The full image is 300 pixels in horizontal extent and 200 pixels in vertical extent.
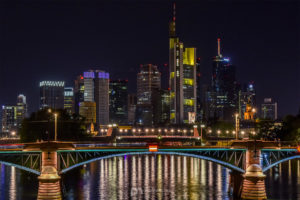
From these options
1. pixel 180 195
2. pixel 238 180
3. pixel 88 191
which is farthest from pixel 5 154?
pixel 238 180

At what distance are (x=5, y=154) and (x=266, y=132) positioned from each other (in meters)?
124

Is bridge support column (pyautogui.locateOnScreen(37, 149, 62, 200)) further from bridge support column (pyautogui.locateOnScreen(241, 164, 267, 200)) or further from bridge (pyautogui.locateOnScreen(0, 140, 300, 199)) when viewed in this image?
bridge support column (pyautogui.locateOnScreen(241, 164, 267, 200))

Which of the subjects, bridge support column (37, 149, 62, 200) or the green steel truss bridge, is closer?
bridge support column (37, 149, 62, 200)

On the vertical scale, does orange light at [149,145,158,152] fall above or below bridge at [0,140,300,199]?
above

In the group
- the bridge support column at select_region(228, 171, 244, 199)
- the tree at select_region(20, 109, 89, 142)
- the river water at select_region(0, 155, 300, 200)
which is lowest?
the river water at select_region(0, 155, 300, 200)

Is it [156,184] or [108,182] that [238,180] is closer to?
[156,184]

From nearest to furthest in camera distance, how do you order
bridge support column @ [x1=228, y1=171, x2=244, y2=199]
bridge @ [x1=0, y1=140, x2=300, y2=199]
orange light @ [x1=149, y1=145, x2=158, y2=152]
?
bridge @ [x1=0, y1=140, x2=300, y2=199] < orange light @ [x1=149, y1=145, x2=158, y2=152] < bridge support column @ [x1=228, y1=171, x2=244, y2=199]

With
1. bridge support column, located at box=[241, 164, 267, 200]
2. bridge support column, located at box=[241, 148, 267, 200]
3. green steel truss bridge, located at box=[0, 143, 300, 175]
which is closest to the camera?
green steel truss bridge, located at box=[0, 143, 300, 175]

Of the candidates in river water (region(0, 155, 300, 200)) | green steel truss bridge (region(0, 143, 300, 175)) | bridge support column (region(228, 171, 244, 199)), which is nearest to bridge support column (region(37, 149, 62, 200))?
green steel truss bridge (region(0, 143, 300, 175))

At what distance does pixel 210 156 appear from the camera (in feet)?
276

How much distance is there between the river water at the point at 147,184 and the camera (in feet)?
282

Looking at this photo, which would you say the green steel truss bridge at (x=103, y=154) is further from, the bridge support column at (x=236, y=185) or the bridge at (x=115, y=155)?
the bridge support column at (x=236, y=185)

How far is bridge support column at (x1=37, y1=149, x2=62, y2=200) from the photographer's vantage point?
73.3 meters

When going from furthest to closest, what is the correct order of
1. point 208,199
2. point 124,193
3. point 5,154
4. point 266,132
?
point 266,132 → point 124,193 → point 208,199 → point 5,154
